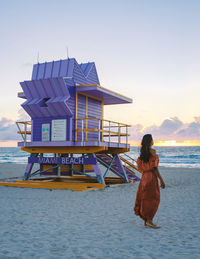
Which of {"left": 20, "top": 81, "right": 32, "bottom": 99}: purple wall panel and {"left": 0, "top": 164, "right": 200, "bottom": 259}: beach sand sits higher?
{"left": 20, "top": 81, "right": 32, "bottom": 99}: purple wall panel

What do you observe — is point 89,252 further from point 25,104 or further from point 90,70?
point 90,70

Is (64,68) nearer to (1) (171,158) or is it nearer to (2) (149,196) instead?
(2) (149,196)

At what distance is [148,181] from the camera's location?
7605 mm

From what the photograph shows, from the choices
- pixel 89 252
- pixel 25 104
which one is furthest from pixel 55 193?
pixel 89 252

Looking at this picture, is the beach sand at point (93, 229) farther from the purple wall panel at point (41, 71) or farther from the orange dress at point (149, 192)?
the purple wall panel at point (41, 71)

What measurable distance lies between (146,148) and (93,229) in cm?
216

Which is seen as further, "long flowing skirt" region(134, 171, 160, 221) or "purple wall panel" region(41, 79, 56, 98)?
"purple wall panel" region(41, 79, 56, 98)

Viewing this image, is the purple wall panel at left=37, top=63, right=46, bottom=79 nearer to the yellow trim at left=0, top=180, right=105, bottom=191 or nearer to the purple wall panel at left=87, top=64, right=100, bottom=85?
the purple wall panel at left=87, top=64, right=100, bottom=85

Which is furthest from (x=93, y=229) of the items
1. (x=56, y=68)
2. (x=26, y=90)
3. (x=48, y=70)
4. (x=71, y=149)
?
(x=48, y=70)

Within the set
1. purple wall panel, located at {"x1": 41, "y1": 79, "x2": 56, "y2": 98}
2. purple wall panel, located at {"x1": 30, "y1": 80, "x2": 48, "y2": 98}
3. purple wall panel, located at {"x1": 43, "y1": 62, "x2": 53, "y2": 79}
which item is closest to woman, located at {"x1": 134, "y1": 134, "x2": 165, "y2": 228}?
purple wall panel, located at {"x1": 41, "y1": 79, "x2": 56, "y2": 98}

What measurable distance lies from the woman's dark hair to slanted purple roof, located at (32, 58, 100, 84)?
946 cm

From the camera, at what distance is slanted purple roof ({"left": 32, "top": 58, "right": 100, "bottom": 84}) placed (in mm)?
16719

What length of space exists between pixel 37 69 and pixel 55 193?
6984mm

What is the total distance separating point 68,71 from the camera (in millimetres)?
16672
